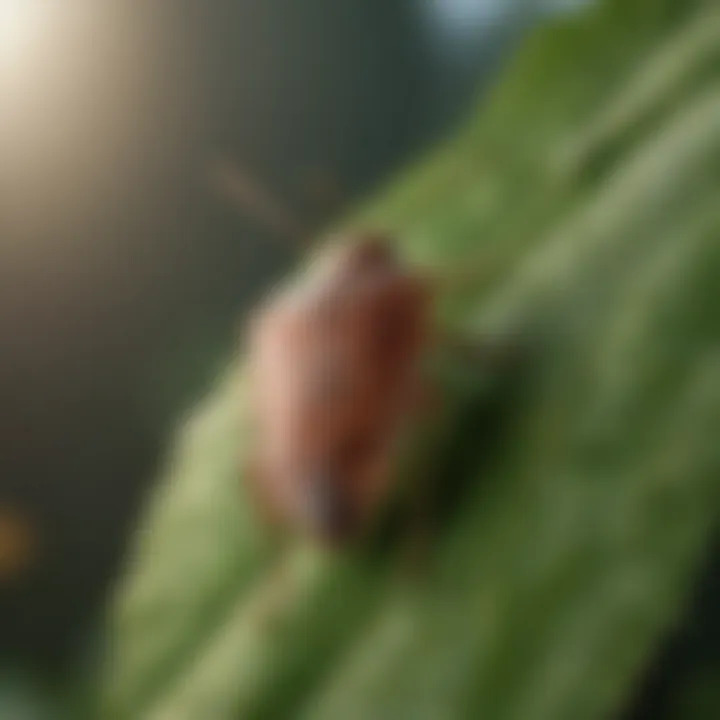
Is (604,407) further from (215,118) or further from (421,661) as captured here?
(215,118)

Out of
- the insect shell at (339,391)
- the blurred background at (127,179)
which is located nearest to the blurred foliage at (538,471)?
the insect shell at (339,391)

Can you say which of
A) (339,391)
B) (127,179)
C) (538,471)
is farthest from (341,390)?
(127,179)

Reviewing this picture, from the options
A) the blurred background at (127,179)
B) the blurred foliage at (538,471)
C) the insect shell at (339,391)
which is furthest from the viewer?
the blurred background at (127,179)

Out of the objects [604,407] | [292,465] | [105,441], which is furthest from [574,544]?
[105,441]

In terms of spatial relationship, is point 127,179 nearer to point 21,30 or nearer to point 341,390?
point 21,30

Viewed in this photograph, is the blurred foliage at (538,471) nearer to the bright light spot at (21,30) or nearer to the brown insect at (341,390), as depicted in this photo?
the brown insect at (341,390)

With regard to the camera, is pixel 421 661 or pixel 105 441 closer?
pixel 421 661

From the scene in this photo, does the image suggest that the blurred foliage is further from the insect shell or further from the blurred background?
the blurred background
